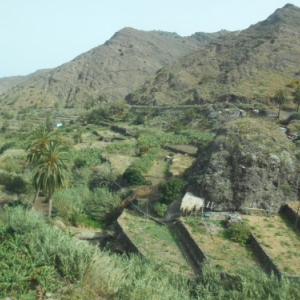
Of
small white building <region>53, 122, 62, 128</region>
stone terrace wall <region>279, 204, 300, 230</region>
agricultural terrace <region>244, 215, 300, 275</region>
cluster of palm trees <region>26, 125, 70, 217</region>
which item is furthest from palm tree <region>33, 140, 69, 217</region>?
small white building <region>53, 122, 62, 128</region>

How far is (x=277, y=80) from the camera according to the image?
73.5 meters

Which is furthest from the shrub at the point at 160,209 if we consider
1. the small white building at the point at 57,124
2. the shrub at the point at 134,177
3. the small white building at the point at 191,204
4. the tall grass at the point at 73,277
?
the small white building at the point at 57,124

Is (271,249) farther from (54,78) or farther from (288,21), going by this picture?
(54,78)

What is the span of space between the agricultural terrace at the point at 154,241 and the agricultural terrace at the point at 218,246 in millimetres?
1295

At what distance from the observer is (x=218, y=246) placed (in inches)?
827

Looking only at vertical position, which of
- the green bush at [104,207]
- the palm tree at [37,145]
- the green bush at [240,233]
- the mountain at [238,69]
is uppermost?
the mountain at [238,69]

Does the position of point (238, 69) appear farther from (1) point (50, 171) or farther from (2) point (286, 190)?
(1) point (50, 171)

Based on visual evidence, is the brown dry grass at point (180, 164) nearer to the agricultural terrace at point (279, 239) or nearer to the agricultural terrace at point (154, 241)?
the agricultural terrace at point (154, 241)

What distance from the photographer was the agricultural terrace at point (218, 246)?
754 inches

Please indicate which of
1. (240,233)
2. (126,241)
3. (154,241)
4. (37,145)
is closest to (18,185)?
(37,145)

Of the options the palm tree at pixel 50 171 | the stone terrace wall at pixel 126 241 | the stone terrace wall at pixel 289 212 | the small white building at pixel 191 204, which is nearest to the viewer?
the stone terrace wall at pixel 126 241

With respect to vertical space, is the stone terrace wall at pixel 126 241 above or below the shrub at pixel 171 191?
below

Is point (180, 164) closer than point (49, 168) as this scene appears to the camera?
No

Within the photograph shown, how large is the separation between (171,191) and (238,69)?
6335 cm
